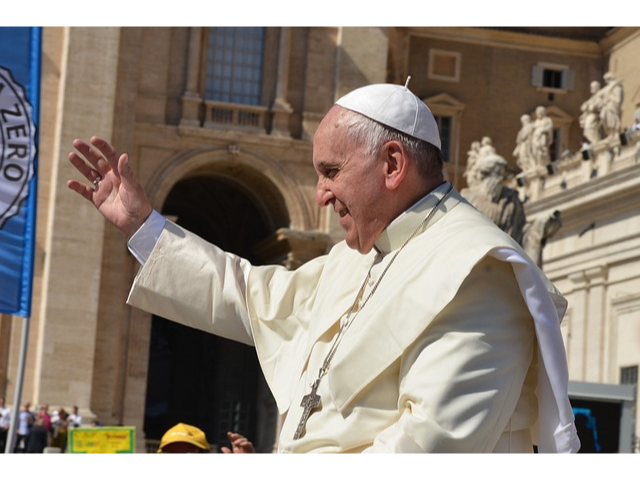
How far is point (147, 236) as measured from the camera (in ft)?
12.8

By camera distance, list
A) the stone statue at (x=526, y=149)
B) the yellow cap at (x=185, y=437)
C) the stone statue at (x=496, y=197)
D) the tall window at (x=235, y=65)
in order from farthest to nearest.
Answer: the tall window at (x=235, y=65)
the stone statue at (x=526, y=149)
the stone statue at (x=496, y=197)
the yellow cap at (x=185, y=437)

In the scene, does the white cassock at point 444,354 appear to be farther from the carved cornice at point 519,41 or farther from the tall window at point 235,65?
the carved cornice at point 519,41

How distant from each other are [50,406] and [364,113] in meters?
27.8

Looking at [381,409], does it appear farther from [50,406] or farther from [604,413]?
[50,406]

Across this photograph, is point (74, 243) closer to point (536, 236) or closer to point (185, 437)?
point (536, 236)

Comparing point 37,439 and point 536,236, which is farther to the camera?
point 37,439

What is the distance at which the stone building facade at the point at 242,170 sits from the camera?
30.4m

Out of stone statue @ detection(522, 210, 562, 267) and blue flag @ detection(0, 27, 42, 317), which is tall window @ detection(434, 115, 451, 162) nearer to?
stone statue @ detection(522, 210, 562, 267)

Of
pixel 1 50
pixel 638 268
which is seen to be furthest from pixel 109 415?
pixel 1 50

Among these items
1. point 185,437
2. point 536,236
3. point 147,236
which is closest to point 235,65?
point 536,236

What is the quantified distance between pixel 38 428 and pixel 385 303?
905 inches

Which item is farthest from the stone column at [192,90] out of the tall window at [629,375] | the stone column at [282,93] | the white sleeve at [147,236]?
the white sleeve at [147,236]

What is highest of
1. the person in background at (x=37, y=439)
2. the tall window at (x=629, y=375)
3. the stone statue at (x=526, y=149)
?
the stone statue at (x=526, y=149)

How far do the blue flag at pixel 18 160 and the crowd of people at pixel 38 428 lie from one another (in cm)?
1384
